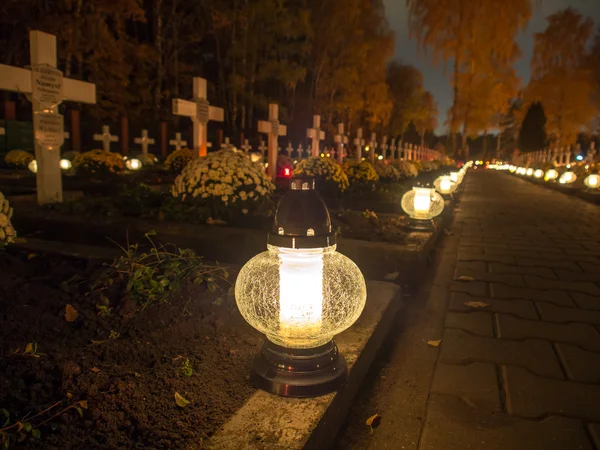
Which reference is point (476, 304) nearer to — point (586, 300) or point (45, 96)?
point (586, 300)

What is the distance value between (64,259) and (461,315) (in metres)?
3.47

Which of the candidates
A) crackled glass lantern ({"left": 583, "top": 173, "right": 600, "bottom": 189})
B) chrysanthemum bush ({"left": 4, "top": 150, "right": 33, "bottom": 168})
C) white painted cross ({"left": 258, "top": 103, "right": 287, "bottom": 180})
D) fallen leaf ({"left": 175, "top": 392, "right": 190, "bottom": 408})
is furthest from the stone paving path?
crackled glass lantern ({"left": 583, "top": 173, "right": 600, "bottom": 189})

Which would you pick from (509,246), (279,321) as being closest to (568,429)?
(279,321)

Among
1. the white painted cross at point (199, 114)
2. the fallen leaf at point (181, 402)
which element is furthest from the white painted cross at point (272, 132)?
the fallen leaf at point (181, 402)

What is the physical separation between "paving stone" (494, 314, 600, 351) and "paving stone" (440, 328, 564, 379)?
12 cm

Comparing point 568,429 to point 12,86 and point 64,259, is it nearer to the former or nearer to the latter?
point 64,259

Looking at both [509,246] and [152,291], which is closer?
[152,291]

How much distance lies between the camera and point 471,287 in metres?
4.52

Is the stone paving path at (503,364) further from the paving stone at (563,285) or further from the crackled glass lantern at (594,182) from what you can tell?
the crackled glass lantern at (594,182)

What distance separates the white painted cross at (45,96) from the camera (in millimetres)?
5879

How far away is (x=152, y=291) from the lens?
273 centimetres

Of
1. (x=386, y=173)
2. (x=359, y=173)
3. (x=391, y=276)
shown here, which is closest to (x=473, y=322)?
(x=391, y=276)

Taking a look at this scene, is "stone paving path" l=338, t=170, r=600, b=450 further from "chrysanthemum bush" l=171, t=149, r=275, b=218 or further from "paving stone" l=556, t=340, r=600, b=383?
"chrysanthemum bush" l=171, t=149, r=275, b=218

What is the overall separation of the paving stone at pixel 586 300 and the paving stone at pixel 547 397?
1.68m
